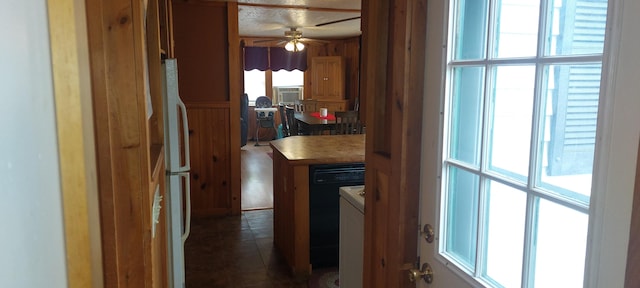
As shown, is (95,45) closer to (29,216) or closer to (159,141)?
(29,216)

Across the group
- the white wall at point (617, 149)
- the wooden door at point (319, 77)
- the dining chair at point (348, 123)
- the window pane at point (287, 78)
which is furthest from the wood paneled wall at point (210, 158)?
the window pane at point (287, 78)

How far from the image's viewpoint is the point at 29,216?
78 cm

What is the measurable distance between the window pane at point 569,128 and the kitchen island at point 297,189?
2.25m

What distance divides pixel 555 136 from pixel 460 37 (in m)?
0.41

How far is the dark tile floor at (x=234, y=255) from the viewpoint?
10.8 ft

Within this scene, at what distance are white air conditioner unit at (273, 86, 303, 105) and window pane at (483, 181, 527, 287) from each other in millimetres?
9335


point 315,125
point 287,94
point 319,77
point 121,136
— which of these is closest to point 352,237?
point 121,136

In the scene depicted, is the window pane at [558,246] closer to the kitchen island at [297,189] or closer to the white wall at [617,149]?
the white wall at [617,149]

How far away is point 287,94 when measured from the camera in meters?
10.4

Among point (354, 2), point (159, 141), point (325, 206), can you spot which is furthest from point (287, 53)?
point (159, 141)

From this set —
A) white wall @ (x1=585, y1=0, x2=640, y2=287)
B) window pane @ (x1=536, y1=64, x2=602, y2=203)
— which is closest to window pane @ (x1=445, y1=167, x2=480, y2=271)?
window pane @ (x1=536, y1=64, x2=602, y2=203)

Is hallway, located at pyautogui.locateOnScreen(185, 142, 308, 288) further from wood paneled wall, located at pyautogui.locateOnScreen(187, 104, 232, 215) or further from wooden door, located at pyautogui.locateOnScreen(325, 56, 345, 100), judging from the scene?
wooden door, located at pyautogui.locateOnScreen(325, 56, 345, 100)

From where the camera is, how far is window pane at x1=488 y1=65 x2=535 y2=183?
1.03 m

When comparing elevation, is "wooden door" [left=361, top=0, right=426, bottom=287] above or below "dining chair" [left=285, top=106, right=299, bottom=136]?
above
